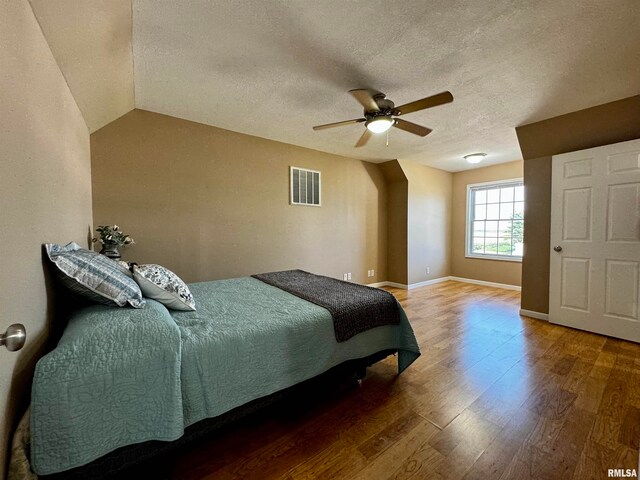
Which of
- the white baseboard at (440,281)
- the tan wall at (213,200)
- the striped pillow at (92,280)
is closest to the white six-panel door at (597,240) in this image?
the white baseboard at (440,281)

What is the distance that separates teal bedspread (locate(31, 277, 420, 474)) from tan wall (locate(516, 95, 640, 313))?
10.1ft

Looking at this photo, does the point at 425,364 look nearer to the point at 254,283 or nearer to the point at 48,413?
the point at 254,283

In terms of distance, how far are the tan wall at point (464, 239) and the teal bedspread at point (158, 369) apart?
15.3 feet

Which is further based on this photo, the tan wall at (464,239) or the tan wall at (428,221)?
the tan wall at (428,221)

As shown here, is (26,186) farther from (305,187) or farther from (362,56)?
(305,187)

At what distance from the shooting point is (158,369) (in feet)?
3.52

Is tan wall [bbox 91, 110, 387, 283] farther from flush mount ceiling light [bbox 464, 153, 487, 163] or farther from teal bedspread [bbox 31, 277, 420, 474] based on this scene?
flush mount ceiling light [bbox 464, 153, 487, 163]

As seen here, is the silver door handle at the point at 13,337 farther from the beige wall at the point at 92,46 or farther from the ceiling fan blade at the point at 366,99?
the ceiling fan blade at the point at 366,99

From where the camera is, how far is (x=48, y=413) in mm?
882

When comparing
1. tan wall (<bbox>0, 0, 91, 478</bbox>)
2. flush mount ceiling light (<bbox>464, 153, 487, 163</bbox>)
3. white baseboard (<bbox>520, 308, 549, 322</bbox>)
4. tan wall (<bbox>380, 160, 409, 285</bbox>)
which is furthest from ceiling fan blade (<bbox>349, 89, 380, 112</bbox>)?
white baseboard (<bbox>520, 308, 549, 322</bbox>)

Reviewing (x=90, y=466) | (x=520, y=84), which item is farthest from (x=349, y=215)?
(x=90, y=466)

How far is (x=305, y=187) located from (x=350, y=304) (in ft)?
8.71

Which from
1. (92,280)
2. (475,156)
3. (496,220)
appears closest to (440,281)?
(496,220)

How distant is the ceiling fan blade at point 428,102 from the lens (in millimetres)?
1889
